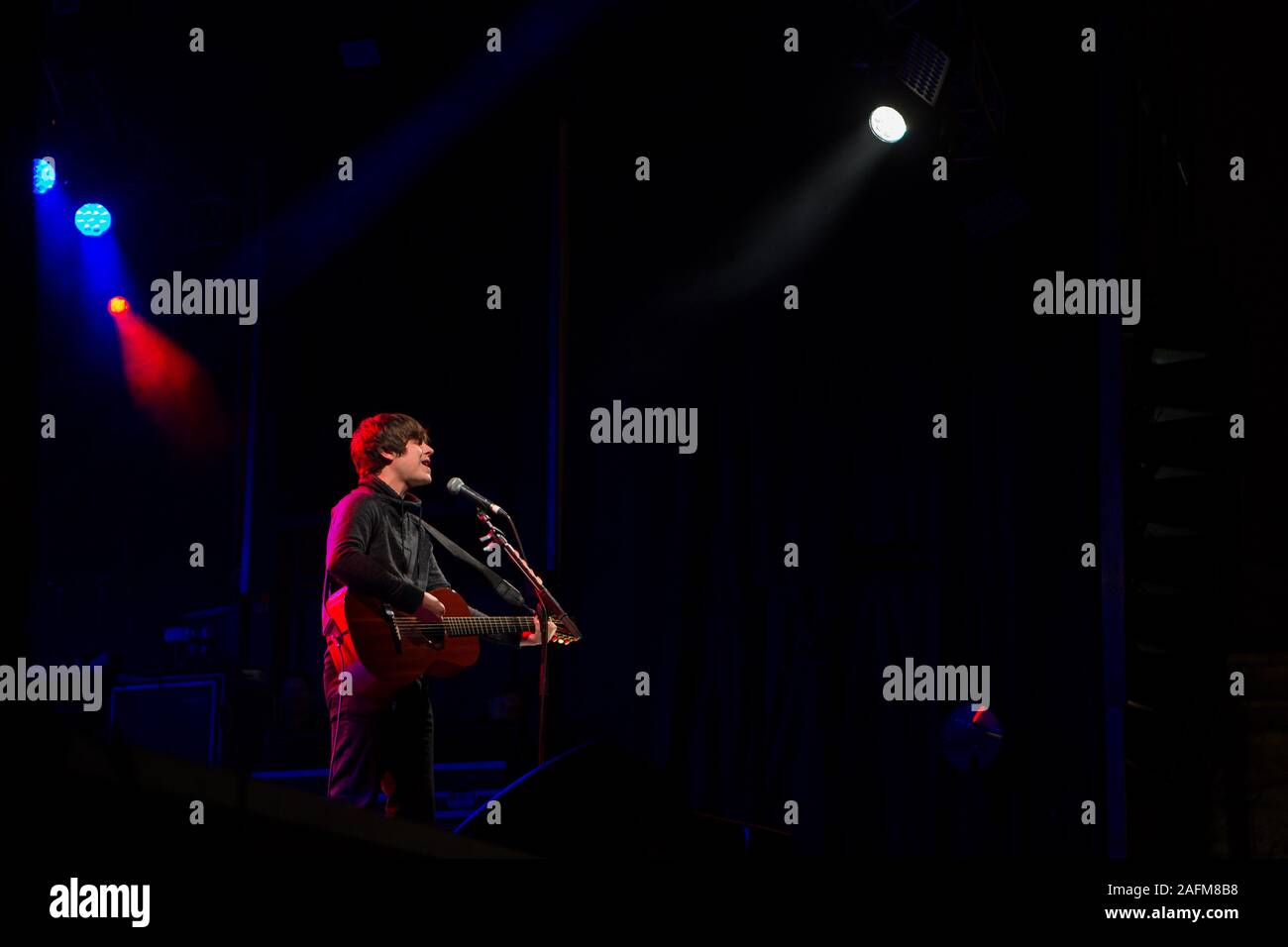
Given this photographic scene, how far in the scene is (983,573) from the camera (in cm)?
570

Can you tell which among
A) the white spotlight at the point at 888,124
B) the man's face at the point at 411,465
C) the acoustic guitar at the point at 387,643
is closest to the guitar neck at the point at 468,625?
the acoustic guitar at the point at 387,643

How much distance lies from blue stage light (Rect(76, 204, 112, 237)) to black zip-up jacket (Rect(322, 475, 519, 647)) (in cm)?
403

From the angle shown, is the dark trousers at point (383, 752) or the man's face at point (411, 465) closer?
the dark trousers at point (383, 752)

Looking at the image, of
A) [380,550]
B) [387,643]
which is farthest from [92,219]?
[387,643]

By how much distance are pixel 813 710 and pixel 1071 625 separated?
127 centimetres

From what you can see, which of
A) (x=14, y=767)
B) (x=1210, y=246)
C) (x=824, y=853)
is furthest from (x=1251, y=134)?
(x=14, y=767)

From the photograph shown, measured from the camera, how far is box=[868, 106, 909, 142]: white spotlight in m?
5.22

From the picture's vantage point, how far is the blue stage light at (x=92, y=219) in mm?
7348

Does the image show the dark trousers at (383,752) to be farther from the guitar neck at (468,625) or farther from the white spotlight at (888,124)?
the white spotlight at (888,124)

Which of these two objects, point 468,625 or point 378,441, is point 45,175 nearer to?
point 378,441

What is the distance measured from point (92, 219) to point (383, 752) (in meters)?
4.85

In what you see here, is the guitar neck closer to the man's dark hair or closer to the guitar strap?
the guitar strap

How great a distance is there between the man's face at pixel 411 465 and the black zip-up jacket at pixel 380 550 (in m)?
0.07

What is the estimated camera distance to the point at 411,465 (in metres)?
4.44
